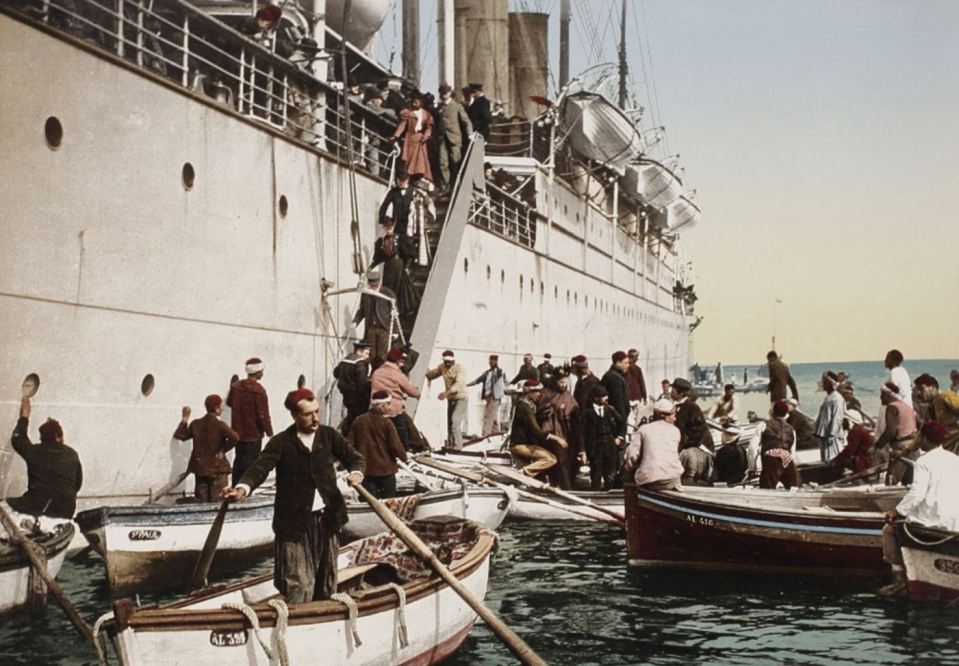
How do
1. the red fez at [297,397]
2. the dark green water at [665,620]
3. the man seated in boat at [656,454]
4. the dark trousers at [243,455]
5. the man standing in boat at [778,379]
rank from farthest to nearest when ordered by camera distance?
the man standing in boat at [778,379] → the dark trousers at [243,455] → the man seated in boat at [656,454] → the dark green water at [665,620] → the red fez at [297,397]

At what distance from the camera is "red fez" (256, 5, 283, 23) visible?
55.9 ft

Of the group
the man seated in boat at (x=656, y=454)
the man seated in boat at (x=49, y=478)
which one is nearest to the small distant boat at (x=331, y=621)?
the man seated in boat at (x=49, y=478)

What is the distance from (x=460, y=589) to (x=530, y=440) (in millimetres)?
8225

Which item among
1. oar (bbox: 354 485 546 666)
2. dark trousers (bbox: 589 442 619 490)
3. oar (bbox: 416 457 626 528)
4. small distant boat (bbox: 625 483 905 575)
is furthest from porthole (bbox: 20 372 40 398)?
dark trousers (bbox: 589 442 619 490)

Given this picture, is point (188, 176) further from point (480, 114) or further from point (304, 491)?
point (480, 114)

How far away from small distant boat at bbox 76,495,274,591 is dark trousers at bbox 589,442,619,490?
6.02 metres

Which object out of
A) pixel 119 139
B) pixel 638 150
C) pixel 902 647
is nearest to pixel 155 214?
pixel 119 139

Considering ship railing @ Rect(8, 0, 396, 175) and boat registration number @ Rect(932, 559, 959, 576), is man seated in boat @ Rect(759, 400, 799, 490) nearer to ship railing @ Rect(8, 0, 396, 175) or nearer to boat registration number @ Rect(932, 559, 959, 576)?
boat registration number @ Rect(932, 559, 959, 576)

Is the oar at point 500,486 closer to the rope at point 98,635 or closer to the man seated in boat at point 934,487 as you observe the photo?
the man seated in boat at point 934,487

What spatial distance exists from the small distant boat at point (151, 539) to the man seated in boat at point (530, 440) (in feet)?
17.1

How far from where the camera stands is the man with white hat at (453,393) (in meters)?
19.7

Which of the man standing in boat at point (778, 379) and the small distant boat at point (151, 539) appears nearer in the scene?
the small distant boat at point (151, 539)

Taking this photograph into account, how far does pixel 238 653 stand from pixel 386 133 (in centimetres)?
1757

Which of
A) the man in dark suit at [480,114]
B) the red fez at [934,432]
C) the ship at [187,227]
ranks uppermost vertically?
the man in dark suit at [480,114]
